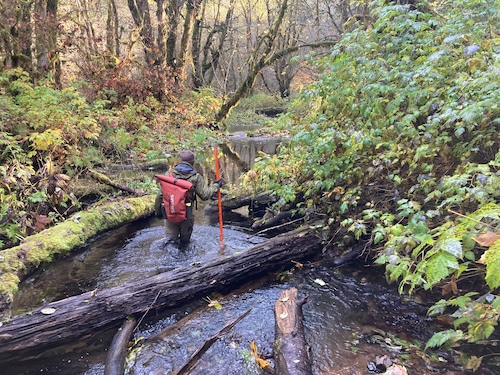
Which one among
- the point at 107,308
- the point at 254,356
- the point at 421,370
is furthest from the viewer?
the point at 107,308

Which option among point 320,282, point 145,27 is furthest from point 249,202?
point 145,27

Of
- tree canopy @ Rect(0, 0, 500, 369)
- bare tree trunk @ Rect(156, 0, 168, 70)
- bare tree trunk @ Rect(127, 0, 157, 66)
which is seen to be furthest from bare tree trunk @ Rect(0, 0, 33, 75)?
bare tree trunk @ Rect(156, 0, 168, 70)

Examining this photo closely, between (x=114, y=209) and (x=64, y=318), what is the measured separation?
4.13 meters

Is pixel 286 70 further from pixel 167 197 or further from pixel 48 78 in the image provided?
pixel 167 197

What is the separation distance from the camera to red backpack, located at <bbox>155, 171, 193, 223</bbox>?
587cm

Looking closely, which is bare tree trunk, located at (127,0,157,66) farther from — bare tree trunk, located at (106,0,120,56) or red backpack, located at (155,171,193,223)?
red backpack, located at (155,171,193,223)

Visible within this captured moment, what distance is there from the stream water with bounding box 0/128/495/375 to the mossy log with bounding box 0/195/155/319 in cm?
28

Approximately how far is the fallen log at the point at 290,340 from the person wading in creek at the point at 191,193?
262 cm

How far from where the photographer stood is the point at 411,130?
441 cm

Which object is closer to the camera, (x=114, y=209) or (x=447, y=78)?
(x=447, y=78)

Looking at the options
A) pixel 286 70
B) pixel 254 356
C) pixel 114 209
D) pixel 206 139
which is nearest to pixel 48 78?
pixel 114 209

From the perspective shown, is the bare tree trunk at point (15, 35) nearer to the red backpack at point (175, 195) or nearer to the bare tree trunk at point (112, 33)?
the bare tree trunk at point (112, 33)

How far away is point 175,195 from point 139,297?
202cm

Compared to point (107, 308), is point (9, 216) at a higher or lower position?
higher
